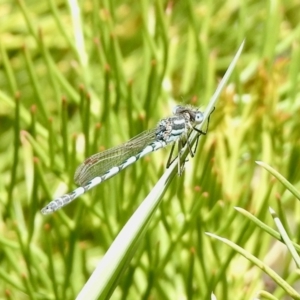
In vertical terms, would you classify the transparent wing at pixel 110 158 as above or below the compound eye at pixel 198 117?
below

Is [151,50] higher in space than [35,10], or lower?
lower

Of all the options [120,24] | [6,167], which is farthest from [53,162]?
[120,24]

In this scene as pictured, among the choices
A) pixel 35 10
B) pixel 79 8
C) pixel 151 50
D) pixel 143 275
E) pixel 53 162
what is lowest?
pixel 143 275

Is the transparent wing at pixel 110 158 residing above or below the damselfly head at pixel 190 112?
below

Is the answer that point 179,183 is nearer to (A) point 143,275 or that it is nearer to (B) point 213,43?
(A) point 143,275
